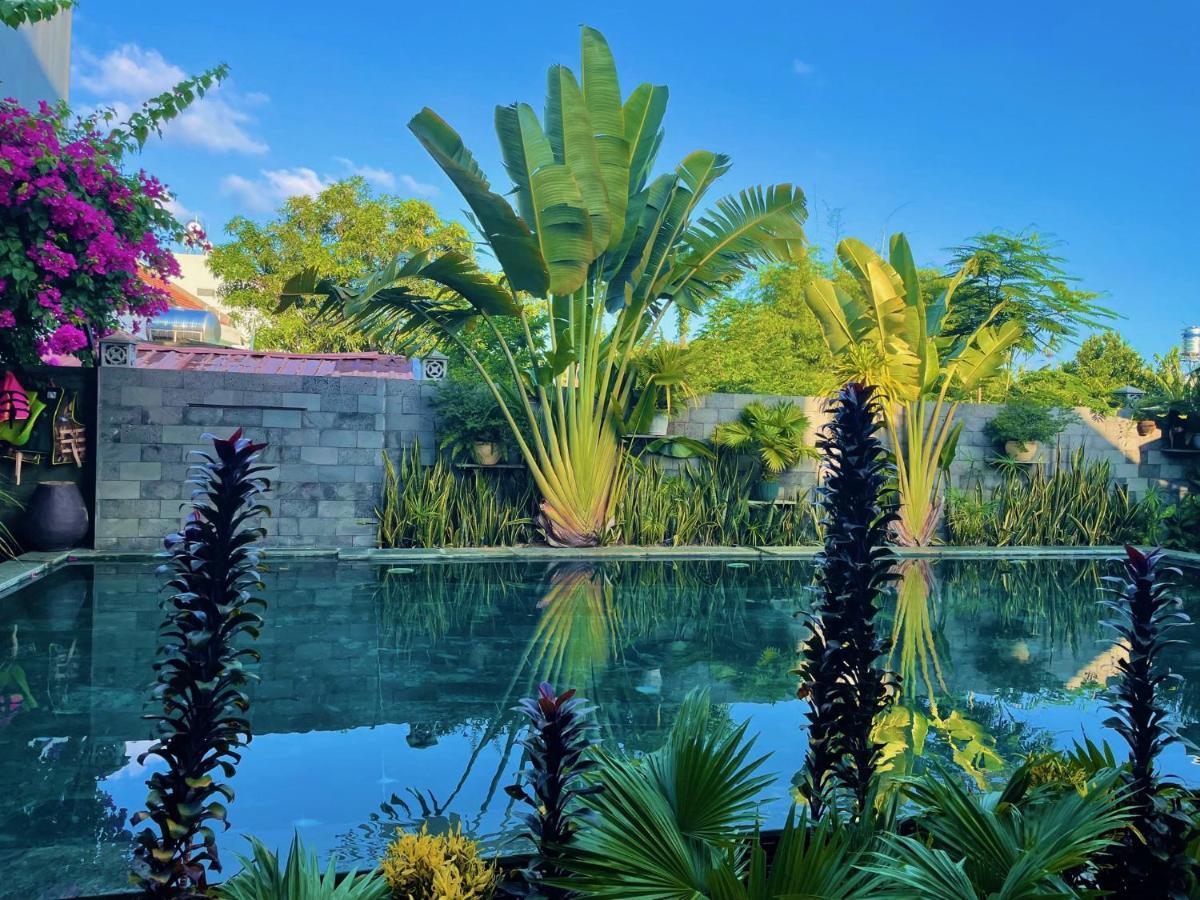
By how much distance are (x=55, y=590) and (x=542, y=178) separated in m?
5.18

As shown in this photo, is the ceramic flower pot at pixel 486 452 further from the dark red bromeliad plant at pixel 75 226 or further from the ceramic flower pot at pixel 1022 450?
the ceramic flower pot at pixel 1022 450

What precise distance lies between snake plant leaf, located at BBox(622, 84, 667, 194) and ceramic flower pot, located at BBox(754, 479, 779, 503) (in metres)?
3.62

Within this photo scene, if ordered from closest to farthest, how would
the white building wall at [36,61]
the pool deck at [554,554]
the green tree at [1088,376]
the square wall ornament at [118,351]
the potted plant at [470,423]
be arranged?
the pool deck at [554,554], the square wall ornament at [118,351], the potted plant at [470,423], the white building wall at [36,61], the green tree at [1088,376]

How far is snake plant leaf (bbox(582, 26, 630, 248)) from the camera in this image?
27.5ft

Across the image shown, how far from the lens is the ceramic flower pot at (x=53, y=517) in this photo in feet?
26.1

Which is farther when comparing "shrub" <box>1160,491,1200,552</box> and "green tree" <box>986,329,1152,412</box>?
"green tree" <box>986,329,1152,412</box>

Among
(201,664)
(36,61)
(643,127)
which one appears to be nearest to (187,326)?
→ (36,61)

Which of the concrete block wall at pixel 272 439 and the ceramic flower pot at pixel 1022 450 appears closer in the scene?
the concrete block wall at pixel 272 439

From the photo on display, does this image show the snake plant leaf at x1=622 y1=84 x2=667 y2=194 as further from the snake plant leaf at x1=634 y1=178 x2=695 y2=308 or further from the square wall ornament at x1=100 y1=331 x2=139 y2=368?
the square wall ornament at x1=100 y1=331 x2=139 y2=368

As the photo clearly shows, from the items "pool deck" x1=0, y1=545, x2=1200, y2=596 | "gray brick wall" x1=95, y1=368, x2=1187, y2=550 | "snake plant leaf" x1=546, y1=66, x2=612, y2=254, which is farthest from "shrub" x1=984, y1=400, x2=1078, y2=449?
"gray brick wall" x1=95, y1=368, x2=1187, y2=550

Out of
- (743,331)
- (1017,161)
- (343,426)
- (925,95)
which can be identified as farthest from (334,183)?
(1017,161)

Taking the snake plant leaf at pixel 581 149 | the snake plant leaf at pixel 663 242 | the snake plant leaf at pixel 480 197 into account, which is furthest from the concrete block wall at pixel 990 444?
the snake plant leaf at pixel 480 197

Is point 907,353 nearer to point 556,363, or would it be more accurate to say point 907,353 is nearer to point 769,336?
point 556,363

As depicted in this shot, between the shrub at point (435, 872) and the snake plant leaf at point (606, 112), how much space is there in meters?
7.16
